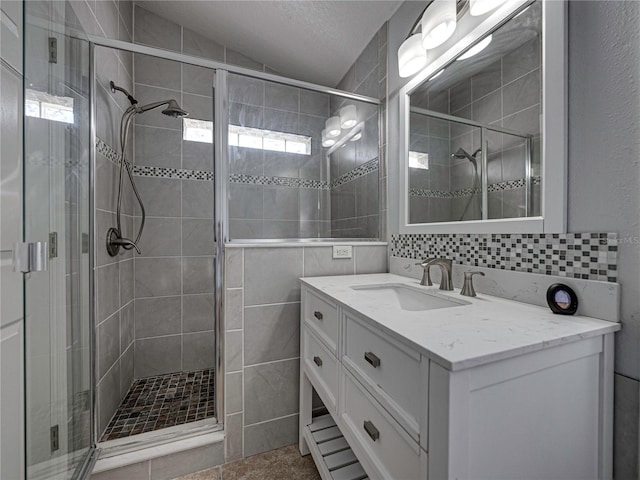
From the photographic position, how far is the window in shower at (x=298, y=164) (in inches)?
57.7

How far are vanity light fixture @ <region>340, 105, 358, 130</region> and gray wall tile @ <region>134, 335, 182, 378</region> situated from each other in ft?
6.45

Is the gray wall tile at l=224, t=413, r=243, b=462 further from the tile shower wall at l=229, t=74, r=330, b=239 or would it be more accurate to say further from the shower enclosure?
the tile shower wall at l=229, t=74, r=330, b=239

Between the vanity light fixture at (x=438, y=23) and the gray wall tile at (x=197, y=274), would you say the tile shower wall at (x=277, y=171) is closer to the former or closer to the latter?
the vanity light fixture at (x=438, y=23)

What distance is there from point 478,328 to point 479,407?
0.62 feet

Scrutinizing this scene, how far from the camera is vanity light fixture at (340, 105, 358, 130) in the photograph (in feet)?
5.84

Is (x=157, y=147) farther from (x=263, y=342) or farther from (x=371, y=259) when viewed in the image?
(x=371, y=259)

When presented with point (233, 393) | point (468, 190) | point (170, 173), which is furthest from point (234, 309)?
point (170, 173)

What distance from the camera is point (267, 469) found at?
1.27m

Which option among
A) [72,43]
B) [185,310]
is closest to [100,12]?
[72,43]

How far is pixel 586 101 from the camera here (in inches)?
29.5

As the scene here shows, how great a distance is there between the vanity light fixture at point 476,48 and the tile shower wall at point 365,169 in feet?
2.00

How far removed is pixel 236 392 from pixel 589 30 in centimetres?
184

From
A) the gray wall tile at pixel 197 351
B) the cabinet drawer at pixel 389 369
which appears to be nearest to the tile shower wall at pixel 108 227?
the gray wall tile at pixel 197 351

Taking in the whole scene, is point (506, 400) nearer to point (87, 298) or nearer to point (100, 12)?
point (87, 298)
